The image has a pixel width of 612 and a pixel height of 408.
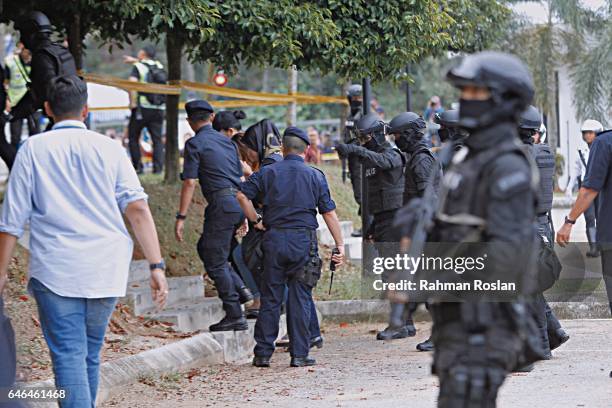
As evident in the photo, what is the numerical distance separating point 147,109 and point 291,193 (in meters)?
9.26

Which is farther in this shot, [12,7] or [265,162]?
[12,7]

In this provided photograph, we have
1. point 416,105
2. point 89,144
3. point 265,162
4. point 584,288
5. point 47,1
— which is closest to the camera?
point 89,144

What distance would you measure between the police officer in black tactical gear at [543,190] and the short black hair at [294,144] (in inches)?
73.2

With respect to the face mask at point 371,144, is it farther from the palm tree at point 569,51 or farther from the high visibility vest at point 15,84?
the palm tree at point 569,51

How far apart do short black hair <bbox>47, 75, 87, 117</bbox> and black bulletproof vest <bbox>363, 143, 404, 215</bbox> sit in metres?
5.80

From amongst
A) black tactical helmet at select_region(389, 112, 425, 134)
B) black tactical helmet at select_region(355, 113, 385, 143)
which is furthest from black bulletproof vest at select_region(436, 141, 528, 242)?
black tactical helmet at select_region(355, 113, 385, 143)

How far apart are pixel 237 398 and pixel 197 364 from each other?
133 cm

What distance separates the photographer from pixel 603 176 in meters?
8.73

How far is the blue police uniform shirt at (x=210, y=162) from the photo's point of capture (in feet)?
35.4

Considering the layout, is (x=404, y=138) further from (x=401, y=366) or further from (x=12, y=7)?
(x=12, y=7)

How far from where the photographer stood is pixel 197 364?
32.1 ft

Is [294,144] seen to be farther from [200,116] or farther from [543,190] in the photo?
[543,190]

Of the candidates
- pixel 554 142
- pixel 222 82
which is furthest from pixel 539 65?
pixel 222 82

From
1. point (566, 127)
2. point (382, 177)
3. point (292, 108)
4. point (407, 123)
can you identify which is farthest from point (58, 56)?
point (566, 127)
